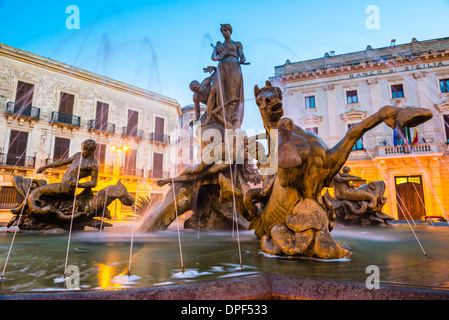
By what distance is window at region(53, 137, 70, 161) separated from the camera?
22.0 meters

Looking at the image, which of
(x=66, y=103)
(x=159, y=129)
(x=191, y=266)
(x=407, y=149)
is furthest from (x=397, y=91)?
(x=66, y=103)

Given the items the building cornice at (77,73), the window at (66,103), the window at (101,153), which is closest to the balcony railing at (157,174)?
the window at (101,153)

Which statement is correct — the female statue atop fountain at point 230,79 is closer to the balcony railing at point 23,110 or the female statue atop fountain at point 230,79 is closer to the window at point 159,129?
the balcony railing at point 23,110

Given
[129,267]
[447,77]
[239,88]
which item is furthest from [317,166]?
[447,77]

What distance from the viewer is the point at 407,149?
19.3 m

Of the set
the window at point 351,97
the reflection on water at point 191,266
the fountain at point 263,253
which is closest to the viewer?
the fountain at point 263,253

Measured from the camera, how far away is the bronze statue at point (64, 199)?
14.4 ft

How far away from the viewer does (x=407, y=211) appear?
19.0 meters

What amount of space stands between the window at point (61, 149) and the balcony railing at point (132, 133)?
4.70 metres

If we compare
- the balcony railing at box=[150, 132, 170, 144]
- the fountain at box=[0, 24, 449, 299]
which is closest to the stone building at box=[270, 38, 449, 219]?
the balcony railing at box=[150, 132, 170, 144]

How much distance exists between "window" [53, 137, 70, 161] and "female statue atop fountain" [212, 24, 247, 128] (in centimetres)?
2072

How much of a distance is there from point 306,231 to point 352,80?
2452 centimetres

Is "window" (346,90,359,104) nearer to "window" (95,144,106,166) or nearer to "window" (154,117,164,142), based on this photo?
"window" (154,117,164,142)

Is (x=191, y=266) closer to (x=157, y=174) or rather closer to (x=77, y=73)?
(x=157, y=174)
